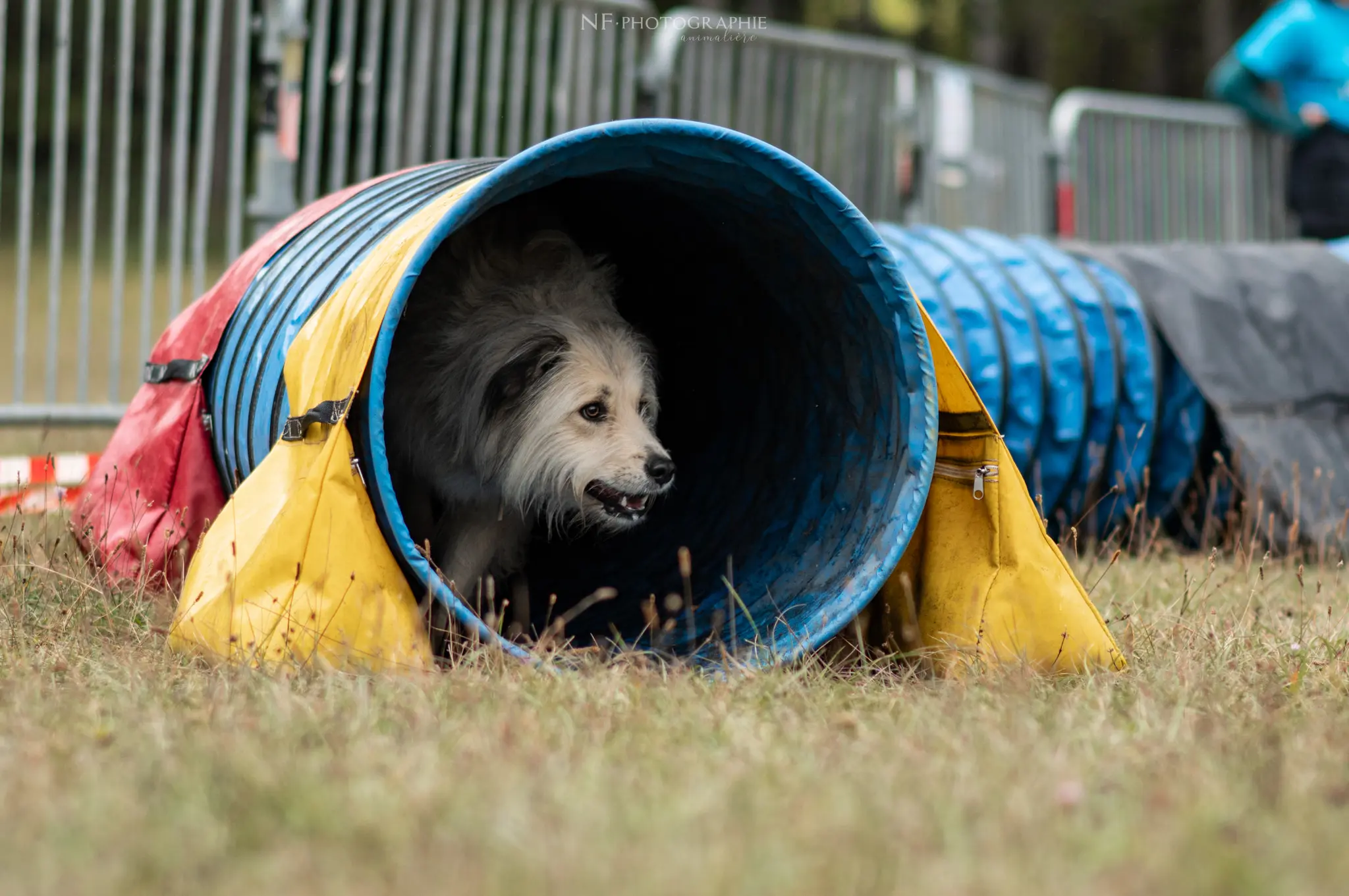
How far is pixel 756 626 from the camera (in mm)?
3887

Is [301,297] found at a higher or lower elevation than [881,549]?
higher

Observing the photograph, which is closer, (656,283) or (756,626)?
(756,626)

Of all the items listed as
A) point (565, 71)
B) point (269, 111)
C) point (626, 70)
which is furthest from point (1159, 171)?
point (269, 111)

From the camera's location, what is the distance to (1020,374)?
5375 mm

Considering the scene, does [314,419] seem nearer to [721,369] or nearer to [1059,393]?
[721,369]

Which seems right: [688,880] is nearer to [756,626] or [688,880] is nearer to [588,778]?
[588,778]

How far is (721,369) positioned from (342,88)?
309 cm

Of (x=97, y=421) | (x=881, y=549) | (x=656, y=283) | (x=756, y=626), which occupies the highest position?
(x=656, y=283)

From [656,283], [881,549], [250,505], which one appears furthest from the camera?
[656,283]

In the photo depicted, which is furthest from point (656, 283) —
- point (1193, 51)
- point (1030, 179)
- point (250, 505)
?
point (1193, 51)

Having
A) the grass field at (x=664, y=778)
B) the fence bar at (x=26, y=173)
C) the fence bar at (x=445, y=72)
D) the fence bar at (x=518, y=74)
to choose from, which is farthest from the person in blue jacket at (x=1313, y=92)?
the fence bar at (x=26, y=173)

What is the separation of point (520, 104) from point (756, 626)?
465 centimetres

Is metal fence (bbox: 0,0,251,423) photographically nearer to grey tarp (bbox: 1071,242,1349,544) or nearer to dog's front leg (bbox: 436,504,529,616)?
dog's front leg (bbox: 436,504,529,616)

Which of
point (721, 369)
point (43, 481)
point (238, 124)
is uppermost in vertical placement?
point (238, 124)
